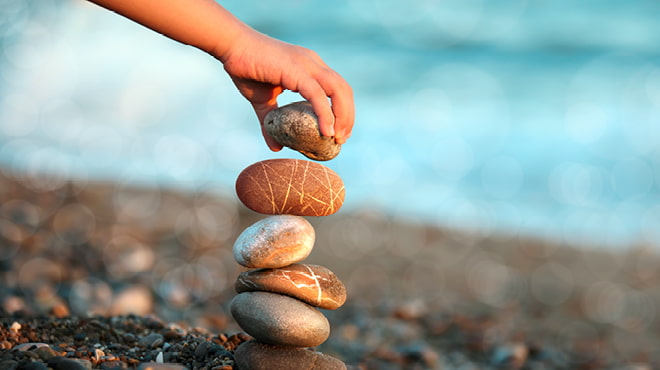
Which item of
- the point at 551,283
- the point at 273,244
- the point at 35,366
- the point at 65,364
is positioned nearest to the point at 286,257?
the point at 273,244

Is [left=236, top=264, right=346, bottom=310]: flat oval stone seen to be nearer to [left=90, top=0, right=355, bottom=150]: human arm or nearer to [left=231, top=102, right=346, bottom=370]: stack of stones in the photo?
[left=231, top=102, right=346, bottom=370]: stack of stones

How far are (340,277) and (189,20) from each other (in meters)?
5.53

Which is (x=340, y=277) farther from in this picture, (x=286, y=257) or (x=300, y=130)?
(x=300, y=130)

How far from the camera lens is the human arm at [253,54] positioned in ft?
8.63

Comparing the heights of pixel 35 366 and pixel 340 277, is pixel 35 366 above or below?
below

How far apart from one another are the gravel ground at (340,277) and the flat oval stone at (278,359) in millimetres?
98

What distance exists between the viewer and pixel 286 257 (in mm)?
3000

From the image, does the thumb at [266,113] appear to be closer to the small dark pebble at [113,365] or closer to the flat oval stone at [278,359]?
the flat oval stone at [278,359]

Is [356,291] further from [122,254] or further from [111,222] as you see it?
[111,222]

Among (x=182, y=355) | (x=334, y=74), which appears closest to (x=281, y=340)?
(x=182, y=355)

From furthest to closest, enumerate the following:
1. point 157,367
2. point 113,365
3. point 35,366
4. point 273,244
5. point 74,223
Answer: point 74,223
point 273,244
point 113,365
point 157,367
point 35,366

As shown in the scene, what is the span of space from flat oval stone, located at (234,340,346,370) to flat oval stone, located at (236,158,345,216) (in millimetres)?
749

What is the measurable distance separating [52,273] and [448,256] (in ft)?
19.5

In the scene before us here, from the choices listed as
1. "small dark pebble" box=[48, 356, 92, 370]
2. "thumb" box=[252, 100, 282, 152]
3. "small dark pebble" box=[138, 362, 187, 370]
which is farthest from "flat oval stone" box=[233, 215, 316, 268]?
"small dark pebble" box=[48, 356, 92, 370]
